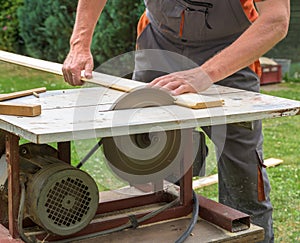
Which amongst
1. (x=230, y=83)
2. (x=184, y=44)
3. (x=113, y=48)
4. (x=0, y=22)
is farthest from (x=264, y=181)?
(x=0, y=22)

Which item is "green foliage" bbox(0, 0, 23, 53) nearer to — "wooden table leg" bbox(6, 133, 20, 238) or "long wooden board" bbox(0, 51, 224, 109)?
"long wooden board" bbox(0, 51, 224, 109)

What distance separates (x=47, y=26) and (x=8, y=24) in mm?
1215

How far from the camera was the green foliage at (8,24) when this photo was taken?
10.2 meters

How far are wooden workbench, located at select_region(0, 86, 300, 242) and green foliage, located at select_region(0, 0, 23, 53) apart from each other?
794cm

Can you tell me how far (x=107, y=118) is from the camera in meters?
2.15

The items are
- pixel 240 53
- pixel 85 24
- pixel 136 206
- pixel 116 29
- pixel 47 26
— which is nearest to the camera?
pixel 240 53

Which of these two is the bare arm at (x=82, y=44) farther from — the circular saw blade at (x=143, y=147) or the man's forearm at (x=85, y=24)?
the circular saw blade at (x=143, y=147)

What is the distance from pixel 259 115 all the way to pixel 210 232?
53 cm

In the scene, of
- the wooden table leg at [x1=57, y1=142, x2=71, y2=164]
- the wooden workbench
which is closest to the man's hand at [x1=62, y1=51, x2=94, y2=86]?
the wooden workbench

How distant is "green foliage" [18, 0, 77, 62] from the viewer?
9.18 m

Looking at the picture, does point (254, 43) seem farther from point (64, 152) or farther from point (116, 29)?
point (116, 29)

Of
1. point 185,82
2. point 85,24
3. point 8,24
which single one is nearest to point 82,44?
point 85,24

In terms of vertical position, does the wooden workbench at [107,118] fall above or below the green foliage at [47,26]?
above

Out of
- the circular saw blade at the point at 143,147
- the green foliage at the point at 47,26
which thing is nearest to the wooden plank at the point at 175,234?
the circular saw blade at the point at 143,147
